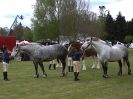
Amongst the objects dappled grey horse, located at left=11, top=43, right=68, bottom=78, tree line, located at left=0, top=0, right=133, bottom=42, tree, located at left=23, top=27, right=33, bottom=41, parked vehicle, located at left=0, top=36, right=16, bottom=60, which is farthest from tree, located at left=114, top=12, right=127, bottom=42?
dappled grey horse, located at left=11, top=43, right=68, bottom=78

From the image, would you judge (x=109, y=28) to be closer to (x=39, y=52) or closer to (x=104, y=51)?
(x=39, y=52)

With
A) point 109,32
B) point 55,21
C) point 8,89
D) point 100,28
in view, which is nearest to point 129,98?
point 8,89

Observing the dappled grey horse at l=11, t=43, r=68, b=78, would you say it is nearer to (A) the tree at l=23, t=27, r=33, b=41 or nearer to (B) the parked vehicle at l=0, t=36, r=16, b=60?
(B) the parked vehicle at l=0, t=36, r=16, b=60

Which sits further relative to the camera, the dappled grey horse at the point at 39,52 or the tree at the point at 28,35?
the tree at the point at 28,35

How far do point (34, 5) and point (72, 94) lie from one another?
188 feet

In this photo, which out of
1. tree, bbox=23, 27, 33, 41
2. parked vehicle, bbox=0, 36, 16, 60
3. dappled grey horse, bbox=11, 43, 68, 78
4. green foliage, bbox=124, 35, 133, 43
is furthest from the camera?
tree, bbox=23, 27, 33, 41

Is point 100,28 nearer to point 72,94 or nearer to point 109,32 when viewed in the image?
point 109,32

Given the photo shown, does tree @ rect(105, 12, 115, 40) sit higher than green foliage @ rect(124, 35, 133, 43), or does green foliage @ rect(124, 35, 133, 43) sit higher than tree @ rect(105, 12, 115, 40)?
tree @ rect(105, 12, 115, 40)

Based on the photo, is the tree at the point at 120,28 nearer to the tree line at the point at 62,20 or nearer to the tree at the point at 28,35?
the tree line at the point at 62,20

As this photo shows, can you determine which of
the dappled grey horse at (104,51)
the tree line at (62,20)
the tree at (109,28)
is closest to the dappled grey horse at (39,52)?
the dappled grey horse at (104,51)

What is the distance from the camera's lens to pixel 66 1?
6662 cm

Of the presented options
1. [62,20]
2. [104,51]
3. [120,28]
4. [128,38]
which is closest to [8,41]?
[62,20]

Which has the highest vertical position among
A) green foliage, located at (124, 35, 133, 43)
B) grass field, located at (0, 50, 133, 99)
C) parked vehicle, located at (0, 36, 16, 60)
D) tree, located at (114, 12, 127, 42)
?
tree, located at (114, 12, 127, 42)

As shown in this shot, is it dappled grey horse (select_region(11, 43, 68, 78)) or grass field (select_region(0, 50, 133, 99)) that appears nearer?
grass field (select_region(0, 50, 133, 99))
